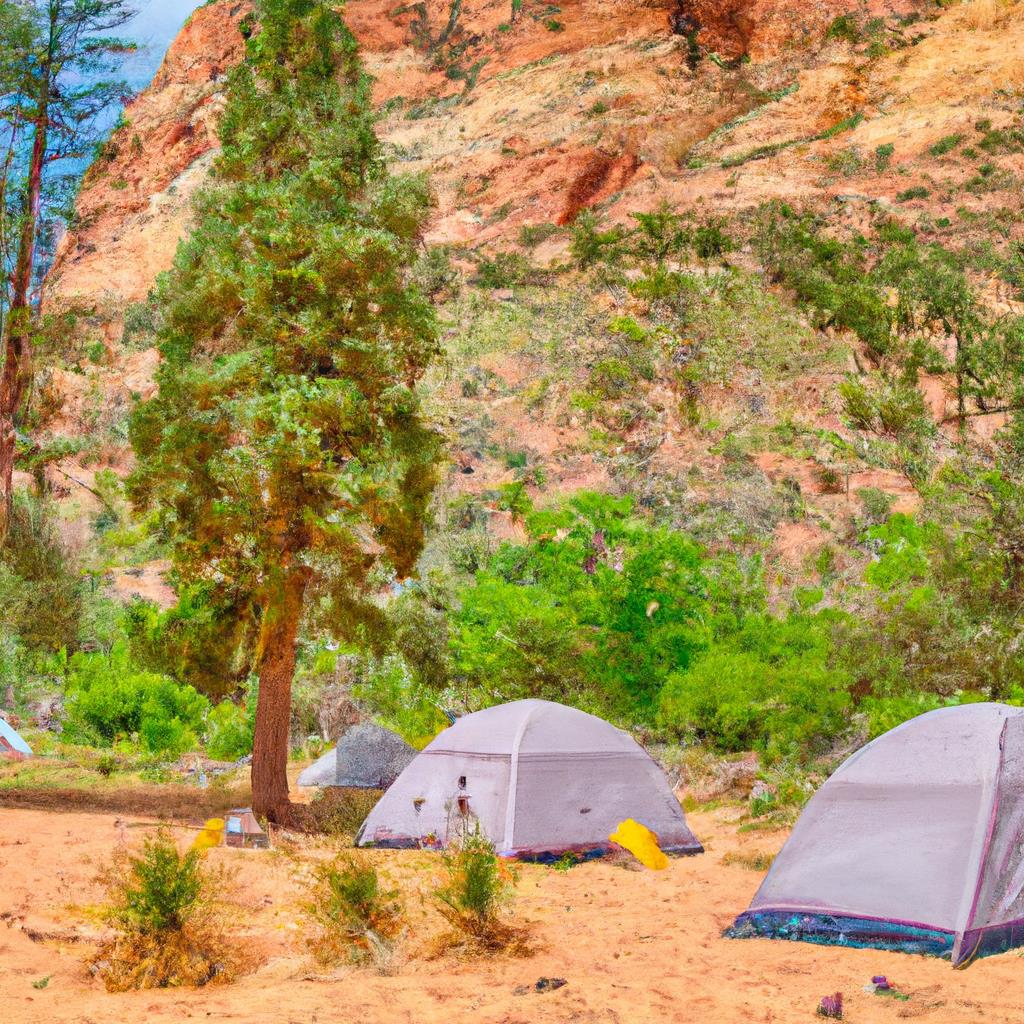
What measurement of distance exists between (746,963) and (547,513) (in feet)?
37.0

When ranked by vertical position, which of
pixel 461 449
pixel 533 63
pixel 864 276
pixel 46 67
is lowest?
pixel 461 449

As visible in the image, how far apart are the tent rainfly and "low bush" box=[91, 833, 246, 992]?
1049cm

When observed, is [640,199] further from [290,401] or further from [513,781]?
[513,781]

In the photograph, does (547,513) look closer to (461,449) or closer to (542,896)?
(542,896)

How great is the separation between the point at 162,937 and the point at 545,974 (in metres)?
1.93

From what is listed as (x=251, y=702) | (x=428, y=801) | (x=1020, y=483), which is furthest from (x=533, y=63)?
(x=428, y=801)

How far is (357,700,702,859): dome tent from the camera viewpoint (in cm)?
855

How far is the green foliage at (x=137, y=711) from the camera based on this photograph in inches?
743

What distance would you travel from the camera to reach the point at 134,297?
47312 millimetres

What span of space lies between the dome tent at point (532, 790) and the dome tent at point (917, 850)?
2.68 m

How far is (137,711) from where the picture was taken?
19.5 metres

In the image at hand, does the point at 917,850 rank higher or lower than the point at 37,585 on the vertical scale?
lower

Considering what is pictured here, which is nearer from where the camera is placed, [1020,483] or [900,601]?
[900,601]

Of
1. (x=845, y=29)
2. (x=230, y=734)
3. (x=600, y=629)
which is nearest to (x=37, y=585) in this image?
(x=230, y=734)
